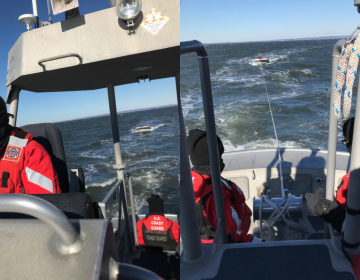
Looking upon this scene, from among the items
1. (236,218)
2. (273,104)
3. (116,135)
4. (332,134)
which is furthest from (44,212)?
(273,104)

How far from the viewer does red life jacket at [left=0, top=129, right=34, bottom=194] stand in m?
1.11

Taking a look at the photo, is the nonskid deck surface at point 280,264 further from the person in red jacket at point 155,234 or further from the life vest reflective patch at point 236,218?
the life vest reflective patch at point 236,218

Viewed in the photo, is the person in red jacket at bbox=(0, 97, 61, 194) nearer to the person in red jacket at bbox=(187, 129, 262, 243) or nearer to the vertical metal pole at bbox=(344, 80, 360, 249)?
the person in red jacket at bbox=(187, 129, 262, 243)

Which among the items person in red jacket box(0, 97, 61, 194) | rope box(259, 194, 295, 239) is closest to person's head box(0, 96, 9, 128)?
person in red jacket box(0, 97, 61, 194)

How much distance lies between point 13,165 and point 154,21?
2.76 ft

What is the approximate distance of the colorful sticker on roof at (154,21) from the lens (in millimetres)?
650

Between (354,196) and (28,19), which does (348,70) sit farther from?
(28,19)

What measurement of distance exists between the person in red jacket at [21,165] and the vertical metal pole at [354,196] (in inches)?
40.9

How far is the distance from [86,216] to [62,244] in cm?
14

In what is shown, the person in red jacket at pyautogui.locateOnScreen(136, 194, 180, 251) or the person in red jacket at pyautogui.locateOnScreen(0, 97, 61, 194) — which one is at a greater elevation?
the person in red jacket at pyautogui.locateOnScreen(0, 97, 61, 194)

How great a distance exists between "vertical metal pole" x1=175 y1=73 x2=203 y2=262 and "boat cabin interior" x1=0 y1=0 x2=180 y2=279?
54mm

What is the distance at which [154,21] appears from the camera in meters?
0.69

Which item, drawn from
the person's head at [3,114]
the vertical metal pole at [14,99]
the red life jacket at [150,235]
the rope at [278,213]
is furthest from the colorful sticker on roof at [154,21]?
the rope at [278,213]

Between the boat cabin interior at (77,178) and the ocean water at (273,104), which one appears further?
the ocean water at (273,104)
